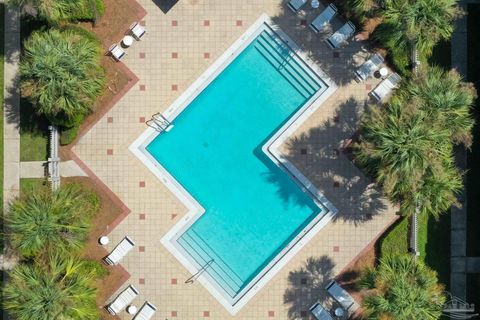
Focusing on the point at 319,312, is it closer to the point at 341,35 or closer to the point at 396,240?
the point at 396,240

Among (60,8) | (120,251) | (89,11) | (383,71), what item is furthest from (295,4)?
(120,251)

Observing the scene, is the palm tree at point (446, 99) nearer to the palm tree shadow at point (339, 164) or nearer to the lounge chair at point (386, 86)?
the lounge chair at point (386, 86)

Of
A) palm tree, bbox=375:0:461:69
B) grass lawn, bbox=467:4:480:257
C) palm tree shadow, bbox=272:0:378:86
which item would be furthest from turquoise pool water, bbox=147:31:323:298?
grass lawn, bbox=467:4:480:257

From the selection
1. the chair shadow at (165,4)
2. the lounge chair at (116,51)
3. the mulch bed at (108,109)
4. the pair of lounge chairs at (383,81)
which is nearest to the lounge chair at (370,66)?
the pair of lounge chairs at (383,81)

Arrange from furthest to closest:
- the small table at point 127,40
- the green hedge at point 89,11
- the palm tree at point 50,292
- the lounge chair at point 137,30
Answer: the small table at point 127,40 < the lounge chair at point 137,30 < the green hedge at point 89,11 < the palm tree at point 50,292

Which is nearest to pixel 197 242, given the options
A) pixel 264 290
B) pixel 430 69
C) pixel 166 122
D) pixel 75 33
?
pixel 264 290

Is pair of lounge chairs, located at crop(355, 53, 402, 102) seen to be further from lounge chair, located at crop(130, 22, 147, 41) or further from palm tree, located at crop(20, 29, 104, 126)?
palm tree, located at crop(20, 29, 104, 126)

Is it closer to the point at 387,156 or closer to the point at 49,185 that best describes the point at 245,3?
the point at 387,156

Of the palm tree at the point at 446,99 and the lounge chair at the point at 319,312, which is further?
the lounge chair at the point at 319,312
